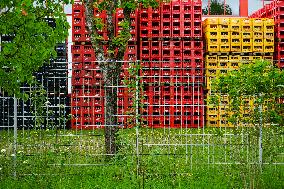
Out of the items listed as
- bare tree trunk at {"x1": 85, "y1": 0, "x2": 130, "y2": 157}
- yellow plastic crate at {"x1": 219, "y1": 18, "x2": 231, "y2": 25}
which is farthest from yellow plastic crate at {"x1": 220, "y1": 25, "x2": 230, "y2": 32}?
bare tree trunk at {"x1": 85, "y1": 0, "x2": 130, "y2": 157}

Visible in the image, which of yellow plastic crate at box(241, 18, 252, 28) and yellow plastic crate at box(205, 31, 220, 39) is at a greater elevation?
yellow plastic crate at box(241, 18, 252, 28)

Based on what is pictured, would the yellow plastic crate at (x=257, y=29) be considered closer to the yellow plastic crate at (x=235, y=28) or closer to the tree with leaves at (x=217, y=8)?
the yellow plastic crate at (x=235, y=28)

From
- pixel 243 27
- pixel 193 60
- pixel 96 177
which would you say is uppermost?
pixel 243 27

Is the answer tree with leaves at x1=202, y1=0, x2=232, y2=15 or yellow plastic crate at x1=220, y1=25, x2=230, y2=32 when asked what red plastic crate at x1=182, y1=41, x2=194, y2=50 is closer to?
yellow plastic crate at x1=220, y1=25, x2=230, y2=32

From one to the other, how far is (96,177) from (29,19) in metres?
2.81

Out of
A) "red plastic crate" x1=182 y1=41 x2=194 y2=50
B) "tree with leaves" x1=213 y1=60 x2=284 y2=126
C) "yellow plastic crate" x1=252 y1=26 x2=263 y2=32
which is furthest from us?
"yellow plastic crate" x1=252 y1=26 x2=263 y2=32

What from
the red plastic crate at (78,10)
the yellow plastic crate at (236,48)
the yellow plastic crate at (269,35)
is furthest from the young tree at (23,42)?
the yellow plastic crate at (269,35)

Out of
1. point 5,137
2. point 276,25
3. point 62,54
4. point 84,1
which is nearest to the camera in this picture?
point 5,137

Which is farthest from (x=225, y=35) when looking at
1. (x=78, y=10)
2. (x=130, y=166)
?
(x=130, y=166)

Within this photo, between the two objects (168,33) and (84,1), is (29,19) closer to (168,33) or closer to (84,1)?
(84,1)

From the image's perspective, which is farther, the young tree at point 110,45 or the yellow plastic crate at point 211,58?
the yellow plastic crate at point 211,58

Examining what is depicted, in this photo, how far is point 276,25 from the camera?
17.8m

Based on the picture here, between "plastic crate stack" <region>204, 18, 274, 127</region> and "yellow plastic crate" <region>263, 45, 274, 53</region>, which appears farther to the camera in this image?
"yellow plastic crate" <region>263, 45, 274, 53</region>

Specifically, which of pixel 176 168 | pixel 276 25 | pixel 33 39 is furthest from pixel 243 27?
pixel 33 39
